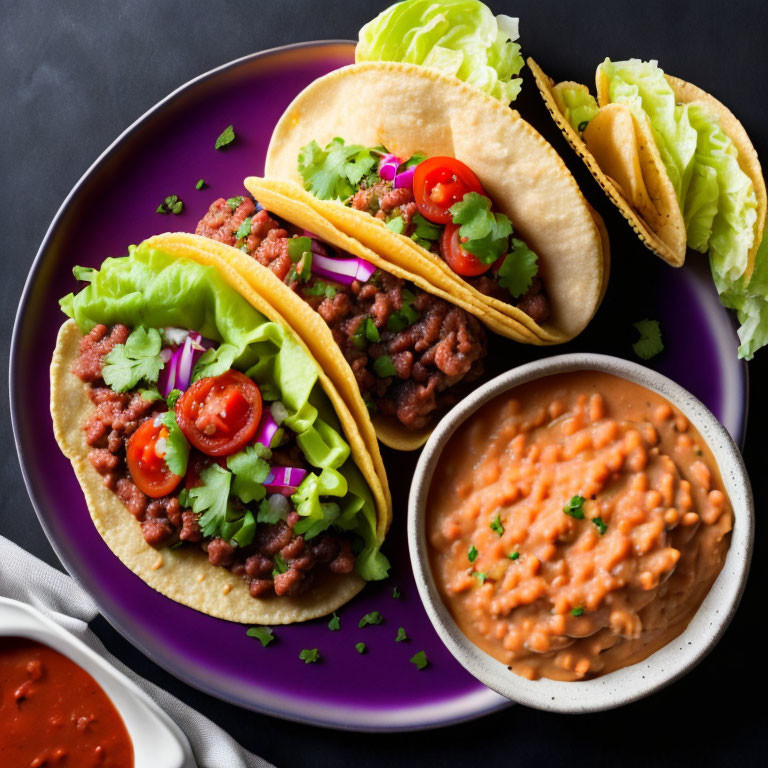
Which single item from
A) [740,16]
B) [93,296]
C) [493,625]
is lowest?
[493,625]

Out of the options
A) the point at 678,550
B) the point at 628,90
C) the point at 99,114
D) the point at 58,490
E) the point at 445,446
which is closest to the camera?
the point at 678,550

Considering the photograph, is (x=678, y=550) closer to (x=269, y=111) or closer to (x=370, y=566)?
(x=370, y=566)

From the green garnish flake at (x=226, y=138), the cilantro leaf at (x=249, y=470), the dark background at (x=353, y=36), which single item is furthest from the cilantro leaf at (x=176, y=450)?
the green garnish flake at (x=226, y=138)

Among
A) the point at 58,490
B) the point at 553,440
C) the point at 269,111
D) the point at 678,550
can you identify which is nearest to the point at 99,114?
the point at 269,111

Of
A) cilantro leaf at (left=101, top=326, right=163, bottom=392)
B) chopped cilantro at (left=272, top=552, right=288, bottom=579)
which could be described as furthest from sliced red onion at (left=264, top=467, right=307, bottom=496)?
cilantro leaf at (left=101, top=326, right=163, bottom=392)

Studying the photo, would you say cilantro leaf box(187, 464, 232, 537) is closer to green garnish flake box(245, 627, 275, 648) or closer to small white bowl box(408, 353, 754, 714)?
green garnish flake box(245, 627, 275, 648)

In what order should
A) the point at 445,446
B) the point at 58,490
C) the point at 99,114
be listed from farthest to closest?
1. the point at 99,114
2. the point at 58,490
3. the point at 445,446

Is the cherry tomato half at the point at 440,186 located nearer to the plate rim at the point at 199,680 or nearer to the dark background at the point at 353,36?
the dark background at the point at 353,36
